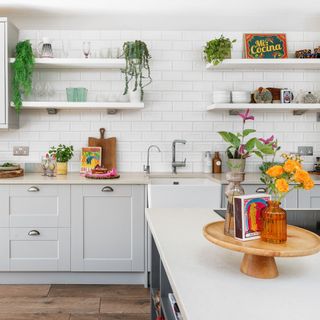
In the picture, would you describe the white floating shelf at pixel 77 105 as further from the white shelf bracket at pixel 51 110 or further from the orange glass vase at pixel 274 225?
the orange glass vase at pixel 274 225

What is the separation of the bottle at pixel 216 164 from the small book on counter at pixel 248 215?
9.74 ft

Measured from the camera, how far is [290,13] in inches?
158

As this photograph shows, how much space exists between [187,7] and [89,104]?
4.07ft

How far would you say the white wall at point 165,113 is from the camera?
14.6 ft

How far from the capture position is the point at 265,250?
1300 millimetres

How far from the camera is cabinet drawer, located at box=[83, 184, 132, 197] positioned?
12.5 feet

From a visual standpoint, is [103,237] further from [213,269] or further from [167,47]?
[213,269]

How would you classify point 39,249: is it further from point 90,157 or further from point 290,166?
point 290,166

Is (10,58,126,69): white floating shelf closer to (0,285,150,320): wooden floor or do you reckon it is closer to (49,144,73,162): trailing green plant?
(49,144,73,162): trailing green plant

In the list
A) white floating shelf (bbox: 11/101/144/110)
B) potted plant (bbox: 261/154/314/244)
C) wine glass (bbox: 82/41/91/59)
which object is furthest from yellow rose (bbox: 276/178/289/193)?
wine glass (bbox: 82/41/91/59)

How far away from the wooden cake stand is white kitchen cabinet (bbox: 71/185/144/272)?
241 centimetres

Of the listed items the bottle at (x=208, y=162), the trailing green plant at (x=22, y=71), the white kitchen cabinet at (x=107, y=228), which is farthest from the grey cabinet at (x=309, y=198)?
the trailing green plant at (x=22, y=71)

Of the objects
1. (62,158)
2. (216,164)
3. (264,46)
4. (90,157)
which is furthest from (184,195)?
(264,46)

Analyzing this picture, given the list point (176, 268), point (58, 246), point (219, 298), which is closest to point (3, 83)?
point (58, 246)
